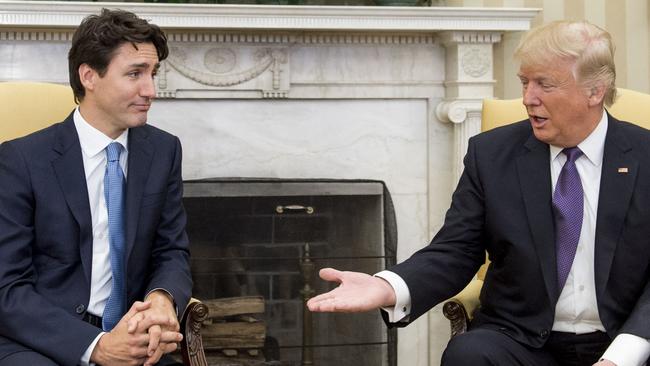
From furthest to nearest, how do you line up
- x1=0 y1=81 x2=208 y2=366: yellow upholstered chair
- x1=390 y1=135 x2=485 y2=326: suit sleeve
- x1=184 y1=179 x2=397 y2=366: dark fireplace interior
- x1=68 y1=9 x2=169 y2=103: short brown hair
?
x1=184 y1=179 x2=397 y2=366: dark fireplace interior → x1=0 y1=81 x2=208 y2=366: yellow upholstered chair → x1=68 y1=9 x2=169 y2=103: short brown hair → x1=390 y1=135 x2=485 y2=326: suit sleeve

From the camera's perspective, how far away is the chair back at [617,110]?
2668 millimetres

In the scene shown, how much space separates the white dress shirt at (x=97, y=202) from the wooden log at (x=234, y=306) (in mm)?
1362

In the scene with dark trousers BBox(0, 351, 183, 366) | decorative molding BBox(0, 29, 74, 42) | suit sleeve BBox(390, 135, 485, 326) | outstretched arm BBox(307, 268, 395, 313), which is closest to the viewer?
outstretched arm BBox(307, 268, 395, 313)

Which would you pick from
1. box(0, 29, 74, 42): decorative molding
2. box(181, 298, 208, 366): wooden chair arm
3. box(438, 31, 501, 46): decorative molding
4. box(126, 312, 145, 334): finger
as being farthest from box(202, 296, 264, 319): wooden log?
box(126, 312, 145, 334): finger

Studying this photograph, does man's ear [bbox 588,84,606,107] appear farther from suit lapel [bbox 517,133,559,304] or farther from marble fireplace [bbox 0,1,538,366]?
marble fireplace [bbox 0,1,538,366]

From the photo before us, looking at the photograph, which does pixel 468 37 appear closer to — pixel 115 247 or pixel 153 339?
pixel 115 247

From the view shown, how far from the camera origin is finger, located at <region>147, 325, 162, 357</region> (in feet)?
6.82

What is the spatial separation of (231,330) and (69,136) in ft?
4.86

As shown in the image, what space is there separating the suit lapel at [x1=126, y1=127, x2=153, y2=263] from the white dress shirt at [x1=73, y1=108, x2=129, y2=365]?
0.08 feet

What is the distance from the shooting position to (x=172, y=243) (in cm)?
235

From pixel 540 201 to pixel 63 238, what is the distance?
3.41 ft

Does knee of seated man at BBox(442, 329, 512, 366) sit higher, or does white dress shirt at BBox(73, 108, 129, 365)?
white dress shirt at BBox(73, 108, 129, 365)

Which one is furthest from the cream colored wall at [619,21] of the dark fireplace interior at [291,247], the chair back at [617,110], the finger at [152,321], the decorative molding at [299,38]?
the finger at [152,321]

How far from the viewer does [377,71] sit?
3766mm
